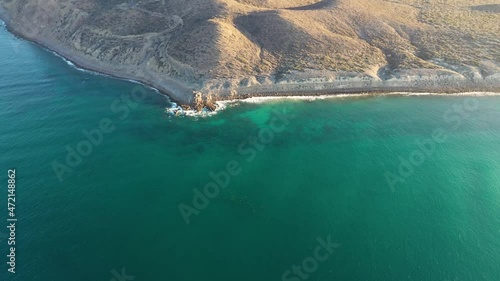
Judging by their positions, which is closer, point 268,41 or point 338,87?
point 338,87

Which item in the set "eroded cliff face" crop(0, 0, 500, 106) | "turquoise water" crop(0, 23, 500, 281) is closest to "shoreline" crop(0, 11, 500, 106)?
"eroded cliff face" crop(0, 0, 500, 106)

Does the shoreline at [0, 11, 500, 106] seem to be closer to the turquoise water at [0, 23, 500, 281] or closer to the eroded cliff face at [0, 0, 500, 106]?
the eroded cliff face at [0, 0, 500, 106]

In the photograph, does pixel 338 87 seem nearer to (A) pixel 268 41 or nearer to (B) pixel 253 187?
(A) pixel 268 41

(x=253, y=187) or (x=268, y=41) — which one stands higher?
(x=268, y=41)

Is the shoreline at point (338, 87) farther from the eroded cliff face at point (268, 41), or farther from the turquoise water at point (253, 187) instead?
the turquoise water at point (253, 187)

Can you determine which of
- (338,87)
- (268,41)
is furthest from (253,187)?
(268,41)

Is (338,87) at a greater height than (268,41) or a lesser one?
lesser

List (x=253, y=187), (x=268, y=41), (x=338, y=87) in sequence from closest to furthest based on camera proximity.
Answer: (x=253, y=187)
(x=338, y=87)
(x=268, y=41)

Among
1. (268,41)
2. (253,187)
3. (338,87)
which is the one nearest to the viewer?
(253,187)
